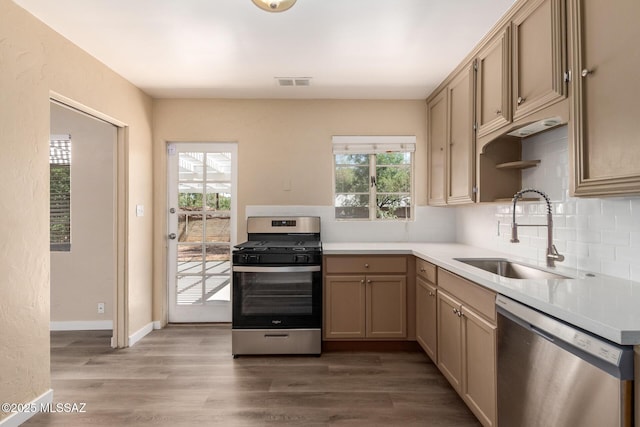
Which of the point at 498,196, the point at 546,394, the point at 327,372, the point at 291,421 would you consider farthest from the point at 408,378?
the point at 498,196

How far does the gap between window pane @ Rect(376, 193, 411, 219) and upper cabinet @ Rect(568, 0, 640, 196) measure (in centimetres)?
204

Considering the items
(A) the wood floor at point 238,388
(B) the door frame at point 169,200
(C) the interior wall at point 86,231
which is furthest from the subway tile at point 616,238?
(C) the interior wall at point 86,231

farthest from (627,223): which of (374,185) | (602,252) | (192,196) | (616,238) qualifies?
(192,196)

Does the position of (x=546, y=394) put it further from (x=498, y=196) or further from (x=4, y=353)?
(x=4, y=353)

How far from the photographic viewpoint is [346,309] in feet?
9.23

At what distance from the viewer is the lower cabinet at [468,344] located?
5.37ft

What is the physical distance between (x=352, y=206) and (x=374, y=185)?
322 millimetres

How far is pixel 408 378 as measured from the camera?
2.38m

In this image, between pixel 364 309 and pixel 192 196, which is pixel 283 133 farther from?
pixel 364 309

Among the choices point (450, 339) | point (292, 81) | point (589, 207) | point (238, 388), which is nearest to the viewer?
point (589, 207)

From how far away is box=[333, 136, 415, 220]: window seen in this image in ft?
11.5

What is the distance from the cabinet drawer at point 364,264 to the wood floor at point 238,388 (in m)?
0.71

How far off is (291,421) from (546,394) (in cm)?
133

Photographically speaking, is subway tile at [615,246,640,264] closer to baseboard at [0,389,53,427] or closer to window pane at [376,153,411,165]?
window pane at [376,153,411,165]
